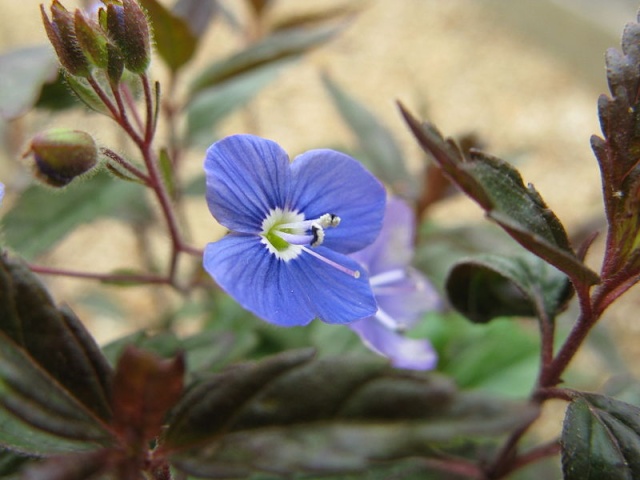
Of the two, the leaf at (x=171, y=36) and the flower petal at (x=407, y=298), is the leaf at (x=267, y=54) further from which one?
the flower petal at (x=407, y=298)

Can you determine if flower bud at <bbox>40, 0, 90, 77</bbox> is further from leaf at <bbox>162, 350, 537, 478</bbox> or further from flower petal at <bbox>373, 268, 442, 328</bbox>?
flower petal at <bbox>373, 268, 442, 328</bbox>

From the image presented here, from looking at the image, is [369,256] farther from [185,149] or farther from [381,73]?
[381,73]

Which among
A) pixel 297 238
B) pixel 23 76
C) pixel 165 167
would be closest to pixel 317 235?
pixel 297 238

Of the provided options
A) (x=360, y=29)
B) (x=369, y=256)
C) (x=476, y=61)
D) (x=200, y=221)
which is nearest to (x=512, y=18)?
(x=476, y=61)

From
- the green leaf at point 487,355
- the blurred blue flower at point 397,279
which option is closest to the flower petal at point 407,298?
the blurred blue flower at point 397,279

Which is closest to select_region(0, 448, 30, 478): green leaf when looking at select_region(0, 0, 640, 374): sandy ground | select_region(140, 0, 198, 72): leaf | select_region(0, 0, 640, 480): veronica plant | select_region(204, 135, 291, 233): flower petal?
select_region(0, 0, 640, 480): veronica plant

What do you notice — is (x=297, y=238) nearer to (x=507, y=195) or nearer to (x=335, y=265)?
(x=335, y=265)
